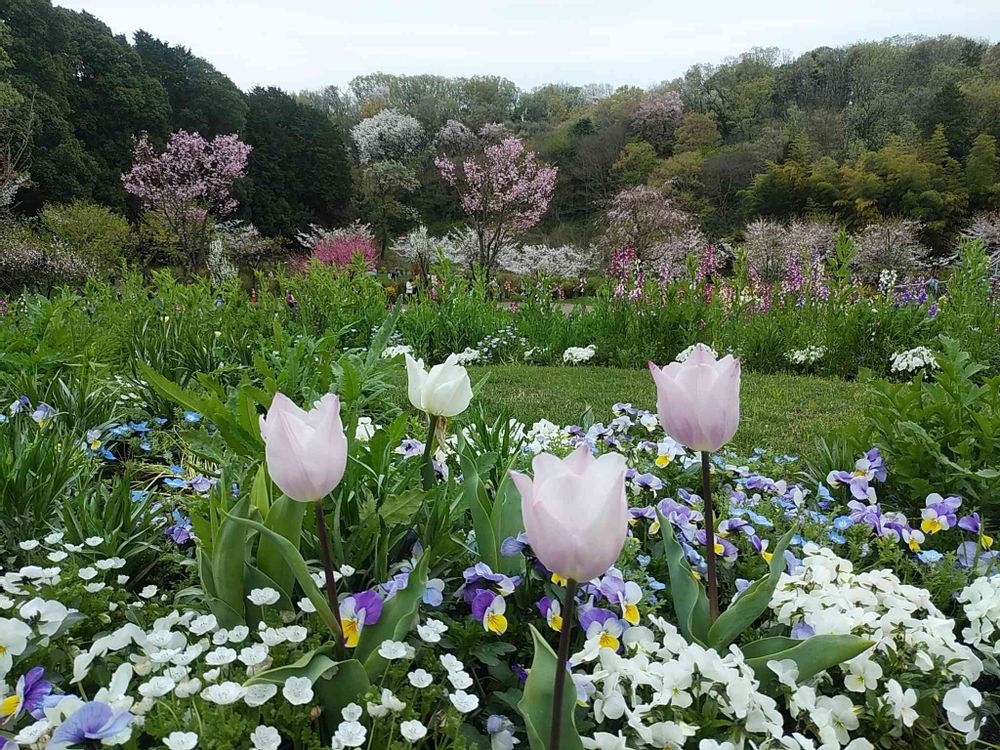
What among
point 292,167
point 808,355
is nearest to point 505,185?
point 808,355

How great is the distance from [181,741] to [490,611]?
513 millimetres

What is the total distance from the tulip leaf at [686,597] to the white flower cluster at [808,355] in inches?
186

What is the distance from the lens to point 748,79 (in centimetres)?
3562

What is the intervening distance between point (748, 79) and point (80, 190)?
32691 millimetres

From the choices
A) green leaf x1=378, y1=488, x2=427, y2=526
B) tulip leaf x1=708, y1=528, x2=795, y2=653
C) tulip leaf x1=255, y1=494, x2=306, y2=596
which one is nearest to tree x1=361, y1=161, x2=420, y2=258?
green leaf x1=378, y1=488, x2=427, y2=526

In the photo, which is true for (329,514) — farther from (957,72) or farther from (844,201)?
(957,72)

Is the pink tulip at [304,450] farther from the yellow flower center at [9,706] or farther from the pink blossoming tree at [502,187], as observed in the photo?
the pink blossoming tree at [502,187]

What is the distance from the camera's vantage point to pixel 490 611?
1.14m

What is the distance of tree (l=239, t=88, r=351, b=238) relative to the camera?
28.4 meters

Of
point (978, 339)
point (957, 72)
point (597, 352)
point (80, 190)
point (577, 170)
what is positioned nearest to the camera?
point (978, 339)

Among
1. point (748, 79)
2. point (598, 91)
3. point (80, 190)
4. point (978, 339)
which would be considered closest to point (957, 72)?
point (748, 79)

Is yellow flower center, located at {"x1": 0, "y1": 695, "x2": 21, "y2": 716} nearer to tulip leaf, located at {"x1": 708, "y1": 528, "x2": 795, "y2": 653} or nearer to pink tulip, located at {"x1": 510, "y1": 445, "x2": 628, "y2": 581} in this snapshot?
pink tulip, located at {"x1": 510, "y1": 445, "x2": 628, "y2": 581}

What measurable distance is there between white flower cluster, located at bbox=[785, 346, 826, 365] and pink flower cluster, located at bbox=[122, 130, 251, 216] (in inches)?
641

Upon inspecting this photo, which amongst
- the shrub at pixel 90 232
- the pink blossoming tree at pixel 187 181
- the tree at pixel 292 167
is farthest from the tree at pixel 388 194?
the shrub at pixel 90 232
